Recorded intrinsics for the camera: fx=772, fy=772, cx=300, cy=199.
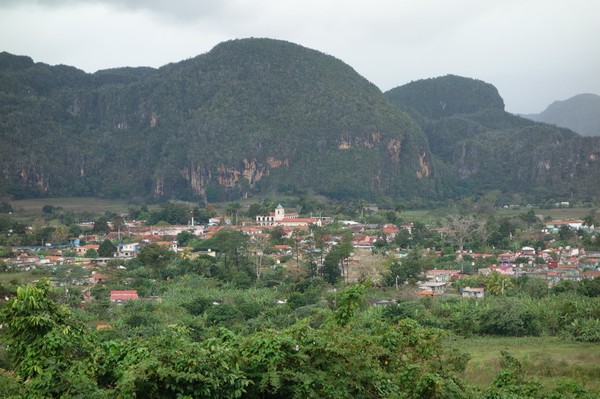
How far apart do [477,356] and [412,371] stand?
339 inches

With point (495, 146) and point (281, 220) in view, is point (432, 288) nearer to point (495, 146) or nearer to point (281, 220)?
point (281, 220)

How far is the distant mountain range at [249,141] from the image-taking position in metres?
65.9

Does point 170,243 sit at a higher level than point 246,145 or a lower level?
lower

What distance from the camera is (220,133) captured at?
69000 mm

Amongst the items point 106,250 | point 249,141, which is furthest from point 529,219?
point 249,141

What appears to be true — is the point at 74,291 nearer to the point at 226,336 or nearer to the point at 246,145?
the point at 226,336

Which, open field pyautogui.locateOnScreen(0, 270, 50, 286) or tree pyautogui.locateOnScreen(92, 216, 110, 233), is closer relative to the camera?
open field pyautogui.locateOnScreen(0, 270, 50, 286)

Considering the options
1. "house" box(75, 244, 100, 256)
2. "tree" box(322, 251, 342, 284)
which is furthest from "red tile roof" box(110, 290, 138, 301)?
"house" box(75, 244, 100, 256)

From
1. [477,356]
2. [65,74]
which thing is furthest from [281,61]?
[477,356]

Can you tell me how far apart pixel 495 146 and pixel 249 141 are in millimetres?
26430

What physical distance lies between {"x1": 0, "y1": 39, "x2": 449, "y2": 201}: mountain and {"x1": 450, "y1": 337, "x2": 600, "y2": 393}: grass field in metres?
46.5

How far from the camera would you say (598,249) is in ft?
104

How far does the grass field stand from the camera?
1284 centimetres

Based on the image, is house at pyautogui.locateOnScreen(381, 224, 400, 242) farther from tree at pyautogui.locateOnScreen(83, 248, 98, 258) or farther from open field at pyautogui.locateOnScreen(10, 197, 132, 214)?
open field at pyautogui.locateOnScreen(10, 197, 132, 214)
